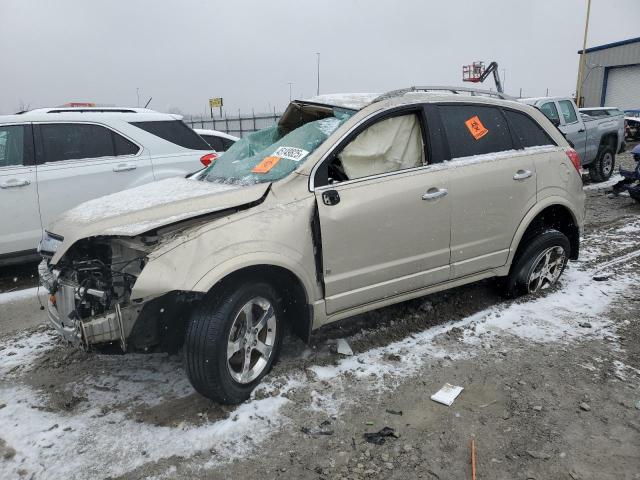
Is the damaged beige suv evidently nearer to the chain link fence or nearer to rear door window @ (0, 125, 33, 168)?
rear door window @ (0, 125, 33, 168)

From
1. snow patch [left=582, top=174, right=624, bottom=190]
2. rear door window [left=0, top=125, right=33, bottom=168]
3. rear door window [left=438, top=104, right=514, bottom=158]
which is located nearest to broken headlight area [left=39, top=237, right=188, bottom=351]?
rear door window [left=438, top=104, right=514, bottom=158]

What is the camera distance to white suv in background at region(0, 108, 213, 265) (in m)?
5.11

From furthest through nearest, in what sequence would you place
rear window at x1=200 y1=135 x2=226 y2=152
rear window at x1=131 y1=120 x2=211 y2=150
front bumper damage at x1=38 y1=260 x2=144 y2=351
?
rear window at x1=200 y1=135 x2=226 y2=152, rear window at x1=131 y1=120 x2=211 y2=150, front bumper damage at x1=38 y1=260 x2=144 y2=351

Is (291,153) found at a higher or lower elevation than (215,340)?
higher

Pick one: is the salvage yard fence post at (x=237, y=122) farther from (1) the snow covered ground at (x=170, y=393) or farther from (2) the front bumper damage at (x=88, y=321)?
(2) the front bumper damage at (x=88, y=321)

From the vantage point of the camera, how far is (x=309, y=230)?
122 inches

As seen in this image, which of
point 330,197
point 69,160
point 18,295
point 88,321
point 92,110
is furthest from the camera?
point 92,110

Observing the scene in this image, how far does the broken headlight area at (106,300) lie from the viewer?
2.75 meters

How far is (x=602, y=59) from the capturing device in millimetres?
34344

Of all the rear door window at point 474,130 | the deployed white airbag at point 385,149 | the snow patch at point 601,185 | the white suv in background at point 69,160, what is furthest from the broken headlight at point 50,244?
the snow patch at point 601,185

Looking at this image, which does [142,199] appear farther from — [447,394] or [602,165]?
[602,165]

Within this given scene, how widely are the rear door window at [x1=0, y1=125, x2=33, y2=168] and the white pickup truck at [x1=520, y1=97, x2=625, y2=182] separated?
7945 millimetres

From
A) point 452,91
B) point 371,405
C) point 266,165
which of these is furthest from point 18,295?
point 452,91

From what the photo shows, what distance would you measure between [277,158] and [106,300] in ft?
4.65
